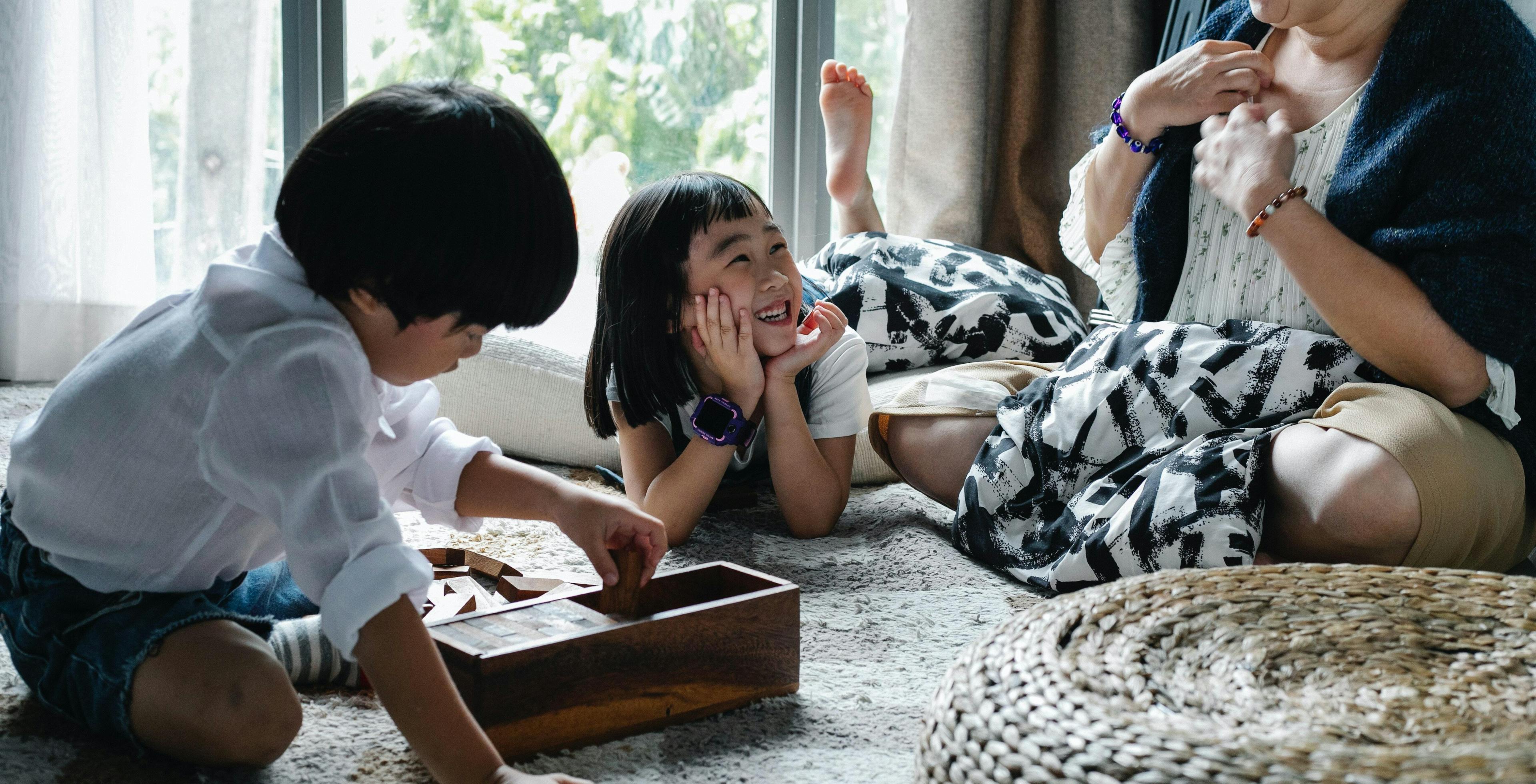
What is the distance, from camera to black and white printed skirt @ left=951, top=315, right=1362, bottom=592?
1.12m

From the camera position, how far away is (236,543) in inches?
32.7

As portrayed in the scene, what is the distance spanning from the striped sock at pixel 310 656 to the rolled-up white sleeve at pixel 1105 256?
967 mm

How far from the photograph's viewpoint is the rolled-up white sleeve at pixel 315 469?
67 centimetres

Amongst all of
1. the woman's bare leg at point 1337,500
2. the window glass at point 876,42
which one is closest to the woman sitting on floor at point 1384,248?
the woman's bare leg at point 1337,500

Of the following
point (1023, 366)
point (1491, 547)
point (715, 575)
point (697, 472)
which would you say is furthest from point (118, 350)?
point (1491, 547)

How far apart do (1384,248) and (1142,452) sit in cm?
30

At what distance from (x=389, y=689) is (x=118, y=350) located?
1.09 ft

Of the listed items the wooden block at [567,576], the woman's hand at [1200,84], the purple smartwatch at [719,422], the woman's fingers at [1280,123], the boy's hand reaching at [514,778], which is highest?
the woman's hand at [1200,84]

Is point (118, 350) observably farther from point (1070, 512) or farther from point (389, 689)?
point (1070, 512)

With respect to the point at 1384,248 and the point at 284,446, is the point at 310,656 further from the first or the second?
the point at 1384,248

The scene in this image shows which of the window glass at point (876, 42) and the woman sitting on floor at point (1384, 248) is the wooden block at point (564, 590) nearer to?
the woman sitting on floor at point (1384, 248)

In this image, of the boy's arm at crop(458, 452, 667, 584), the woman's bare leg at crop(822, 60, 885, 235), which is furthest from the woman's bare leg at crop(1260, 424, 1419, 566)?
the woman's bare leg at crop(822, 60, 885, 235)

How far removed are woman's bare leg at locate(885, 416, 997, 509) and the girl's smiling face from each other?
0.20 metres

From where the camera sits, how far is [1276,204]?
Result: 116cm
